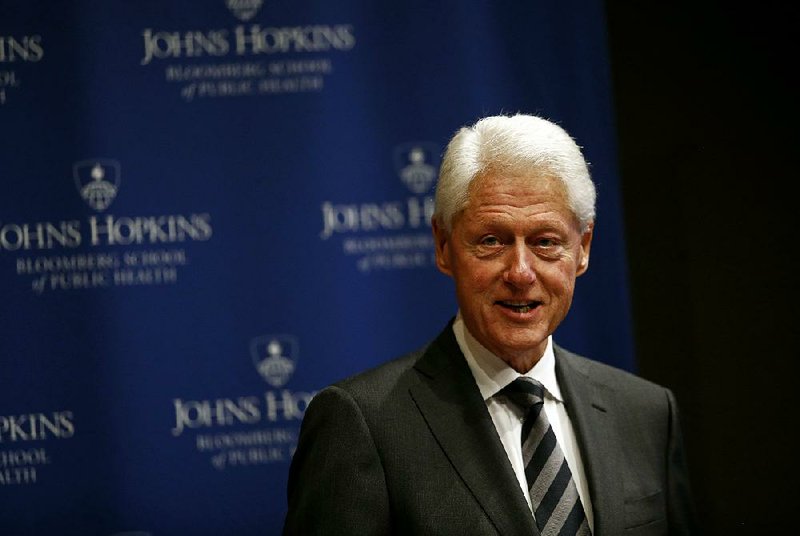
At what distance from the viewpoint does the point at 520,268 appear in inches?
65.4

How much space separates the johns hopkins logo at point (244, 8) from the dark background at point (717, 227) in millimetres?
1143

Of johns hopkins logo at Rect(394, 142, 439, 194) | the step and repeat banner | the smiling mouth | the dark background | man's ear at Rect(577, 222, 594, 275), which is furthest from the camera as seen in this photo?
the dark background

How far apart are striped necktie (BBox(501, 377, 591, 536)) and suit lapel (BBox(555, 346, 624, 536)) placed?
4 cm

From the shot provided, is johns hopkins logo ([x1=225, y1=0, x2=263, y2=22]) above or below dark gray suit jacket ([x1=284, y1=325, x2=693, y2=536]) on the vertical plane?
above

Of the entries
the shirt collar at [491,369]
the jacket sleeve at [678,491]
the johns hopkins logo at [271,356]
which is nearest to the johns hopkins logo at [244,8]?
the johns hopkins logo at [271,356]

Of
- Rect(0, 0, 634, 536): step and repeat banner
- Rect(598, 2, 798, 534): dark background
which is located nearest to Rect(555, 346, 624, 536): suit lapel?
Rect(0, 0, 634, 536): step and repeat banner

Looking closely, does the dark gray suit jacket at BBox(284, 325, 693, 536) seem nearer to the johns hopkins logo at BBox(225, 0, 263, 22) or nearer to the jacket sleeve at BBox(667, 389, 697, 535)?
the jacket sleeve at BBox(667, 389, 697, 535)

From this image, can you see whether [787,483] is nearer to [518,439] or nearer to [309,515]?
[518,439]

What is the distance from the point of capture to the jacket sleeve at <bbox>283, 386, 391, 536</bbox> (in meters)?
1.58

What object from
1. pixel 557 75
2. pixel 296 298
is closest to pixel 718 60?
pixel 557 75

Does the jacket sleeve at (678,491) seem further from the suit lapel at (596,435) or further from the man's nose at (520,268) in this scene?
the man's nose at (520,268)

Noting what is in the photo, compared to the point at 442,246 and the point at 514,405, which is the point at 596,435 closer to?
the point at 514,405

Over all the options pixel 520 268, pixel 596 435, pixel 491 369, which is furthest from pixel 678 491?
pixel 520 268

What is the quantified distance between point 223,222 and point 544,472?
1.53m
